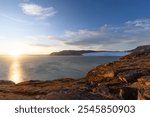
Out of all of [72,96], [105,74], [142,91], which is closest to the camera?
[72,96]

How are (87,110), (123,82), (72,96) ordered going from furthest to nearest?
(123,82) → (72,96) → (87,110)

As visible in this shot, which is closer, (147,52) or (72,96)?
(72,96)

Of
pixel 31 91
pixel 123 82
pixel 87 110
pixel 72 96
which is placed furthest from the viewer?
pixel 123 82

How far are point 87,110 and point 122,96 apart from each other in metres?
5.46

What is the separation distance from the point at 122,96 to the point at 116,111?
16.6 ft

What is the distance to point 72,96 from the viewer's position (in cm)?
1217

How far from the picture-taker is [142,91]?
1450 cm

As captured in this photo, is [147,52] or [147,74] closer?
[147,74]

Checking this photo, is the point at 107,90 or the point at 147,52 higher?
the point at 147,52

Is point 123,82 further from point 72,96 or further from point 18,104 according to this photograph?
point 18,104

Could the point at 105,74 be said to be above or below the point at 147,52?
below

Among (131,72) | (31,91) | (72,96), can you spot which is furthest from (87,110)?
(131,72)

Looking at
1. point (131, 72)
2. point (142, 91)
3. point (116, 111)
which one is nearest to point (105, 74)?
point (131, 72)

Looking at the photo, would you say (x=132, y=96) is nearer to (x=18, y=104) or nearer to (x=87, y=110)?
(x=87, y=110)
